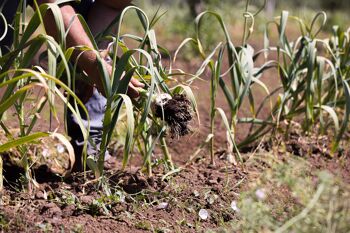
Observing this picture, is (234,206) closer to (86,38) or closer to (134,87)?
(134,87)

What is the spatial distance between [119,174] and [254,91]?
214 centimetres

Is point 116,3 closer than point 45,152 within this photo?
Yes

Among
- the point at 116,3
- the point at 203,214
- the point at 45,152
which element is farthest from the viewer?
the point at 45,152

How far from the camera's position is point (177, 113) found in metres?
1.95

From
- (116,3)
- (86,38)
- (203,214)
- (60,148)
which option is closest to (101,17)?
(116,3)

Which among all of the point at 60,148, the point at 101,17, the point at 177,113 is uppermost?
the point at 101,17

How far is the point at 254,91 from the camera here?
416 cm

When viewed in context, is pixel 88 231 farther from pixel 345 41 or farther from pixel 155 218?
pixel 345 41

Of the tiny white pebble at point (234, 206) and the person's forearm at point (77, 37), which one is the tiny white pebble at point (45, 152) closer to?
the person's forearm at point (77, 37)

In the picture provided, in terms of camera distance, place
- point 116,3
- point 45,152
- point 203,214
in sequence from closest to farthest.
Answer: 1. point 203,214
2. point 116,3
3. point 45,152

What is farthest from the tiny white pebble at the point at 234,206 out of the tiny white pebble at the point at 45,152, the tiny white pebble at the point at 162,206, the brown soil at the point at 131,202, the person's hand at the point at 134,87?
the tiny white pebble at the point at 45,152

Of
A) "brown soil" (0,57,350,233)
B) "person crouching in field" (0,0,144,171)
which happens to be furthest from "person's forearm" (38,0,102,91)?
"brown soil" (0,57,350,233)

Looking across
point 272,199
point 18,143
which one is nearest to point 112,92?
point 18,143

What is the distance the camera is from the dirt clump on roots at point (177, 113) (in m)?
1.95
